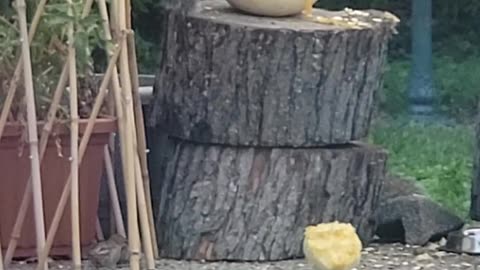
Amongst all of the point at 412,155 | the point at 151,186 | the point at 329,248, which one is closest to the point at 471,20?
the point at 412,155

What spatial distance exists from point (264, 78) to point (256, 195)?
0.35 meters

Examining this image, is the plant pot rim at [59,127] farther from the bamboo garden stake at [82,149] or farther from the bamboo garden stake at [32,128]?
the bamboo garden stake at [32,128]

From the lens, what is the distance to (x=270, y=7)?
4484 millimetres

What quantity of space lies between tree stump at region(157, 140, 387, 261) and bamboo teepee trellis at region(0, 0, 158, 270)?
287 mm

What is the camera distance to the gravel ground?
4383mm

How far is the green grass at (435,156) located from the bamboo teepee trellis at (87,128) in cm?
125

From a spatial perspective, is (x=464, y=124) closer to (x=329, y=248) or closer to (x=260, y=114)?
(x=260, y=114)

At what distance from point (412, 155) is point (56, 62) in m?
3.21

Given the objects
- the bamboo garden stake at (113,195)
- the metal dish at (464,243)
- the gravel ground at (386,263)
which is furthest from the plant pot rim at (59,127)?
the metal dish at (464,243)

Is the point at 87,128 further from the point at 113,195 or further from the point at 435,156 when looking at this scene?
the point at 435,156

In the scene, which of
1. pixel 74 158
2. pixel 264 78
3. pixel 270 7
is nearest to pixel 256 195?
pixel 264 78

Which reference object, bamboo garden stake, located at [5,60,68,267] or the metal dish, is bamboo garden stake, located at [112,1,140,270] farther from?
the metal dish

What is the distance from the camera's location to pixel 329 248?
3.57 meters

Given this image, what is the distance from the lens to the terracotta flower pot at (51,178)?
4215mm
